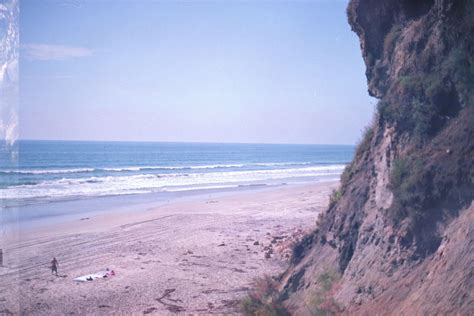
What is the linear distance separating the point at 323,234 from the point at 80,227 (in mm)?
15736

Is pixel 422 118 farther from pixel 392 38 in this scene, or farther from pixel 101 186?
pixel 101 186

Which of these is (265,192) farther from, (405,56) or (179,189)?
(405,56)

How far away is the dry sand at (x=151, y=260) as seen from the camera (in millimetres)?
11703

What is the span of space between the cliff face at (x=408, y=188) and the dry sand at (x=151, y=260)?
325 centimetres

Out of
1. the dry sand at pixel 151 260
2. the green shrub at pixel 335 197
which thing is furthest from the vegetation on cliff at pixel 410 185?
the dry sand at pixel 151 260

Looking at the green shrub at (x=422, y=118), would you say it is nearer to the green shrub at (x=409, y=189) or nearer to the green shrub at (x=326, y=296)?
the green shrub at (x=409, y=189)

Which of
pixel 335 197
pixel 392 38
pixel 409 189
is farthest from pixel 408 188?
pixel 392 38

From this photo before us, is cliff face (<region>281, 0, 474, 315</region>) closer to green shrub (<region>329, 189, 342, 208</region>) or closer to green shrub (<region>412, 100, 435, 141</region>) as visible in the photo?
green shrub (<region>412, 100, 435, 141</region>)

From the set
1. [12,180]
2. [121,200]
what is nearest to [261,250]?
[121,200]

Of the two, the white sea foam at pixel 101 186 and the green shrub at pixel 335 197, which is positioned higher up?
the green shrub at pixel 335 197

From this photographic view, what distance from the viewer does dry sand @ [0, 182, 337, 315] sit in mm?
11703

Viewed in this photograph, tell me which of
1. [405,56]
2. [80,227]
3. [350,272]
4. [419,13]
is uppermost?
[419,13]

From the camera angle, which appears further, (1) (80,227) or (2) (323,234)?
(1) (80,227)

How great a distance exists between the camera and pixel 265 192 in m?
39.8
